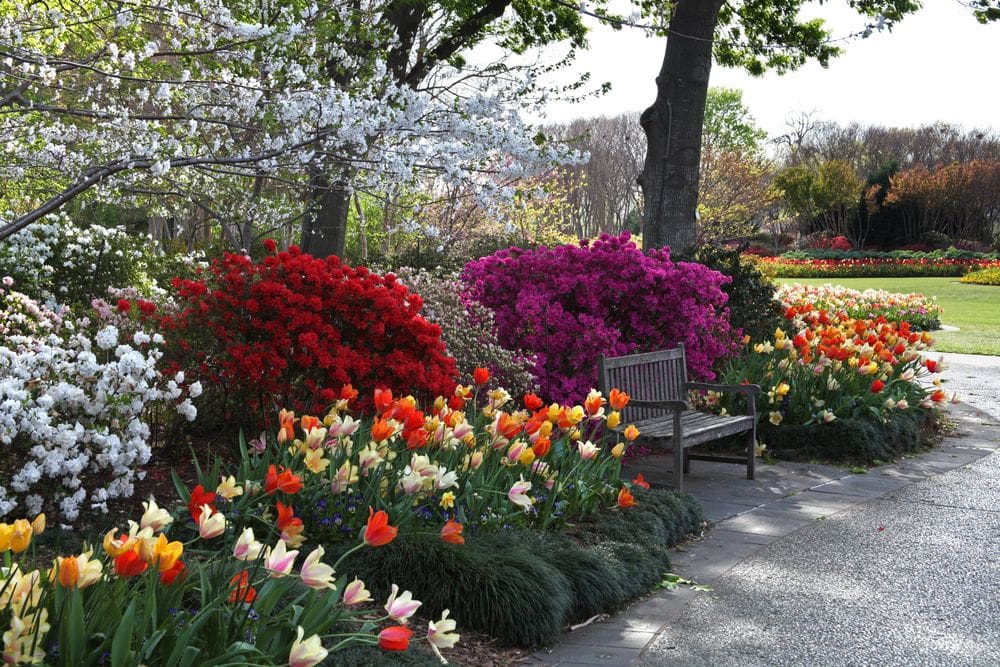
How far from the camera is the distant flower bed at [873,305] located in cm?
1543

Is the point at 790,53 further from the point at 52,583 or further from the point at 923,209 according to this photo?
the point at 923,209

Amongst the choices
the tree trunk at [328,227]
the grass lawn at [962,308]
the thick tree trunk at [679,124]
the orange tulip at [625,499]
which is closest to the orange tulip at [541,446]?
the orange tulip at [625,499]

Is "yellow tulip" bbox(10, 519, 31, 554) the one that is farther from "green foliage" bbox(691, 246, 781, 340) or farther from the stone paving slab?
"green foliage" bbox(691, 246, 781, 340)

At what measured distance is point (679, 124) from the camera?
36.7ft

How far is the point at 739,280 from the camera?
9.99 meters

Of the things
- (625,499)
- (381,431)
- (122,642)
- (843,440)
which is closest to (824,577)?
(625,499)

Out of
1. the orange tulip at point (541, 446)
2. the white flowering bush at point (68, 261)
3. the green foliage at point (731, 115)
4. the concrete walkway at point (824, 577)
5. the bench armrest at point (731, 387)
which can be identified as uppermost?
the green foliage at point (731, 115)

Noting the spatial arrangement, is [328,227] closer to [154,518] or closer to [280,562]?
[154,518]

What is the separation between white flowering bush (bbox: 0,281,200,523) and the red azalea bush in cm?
92

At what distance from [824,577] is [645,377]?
237cm

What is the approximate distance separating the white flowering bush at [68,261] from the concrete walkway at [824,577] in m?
4.90

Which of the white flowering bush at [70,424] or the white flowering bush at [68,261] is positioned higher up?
the white flowering bush at [68,261]

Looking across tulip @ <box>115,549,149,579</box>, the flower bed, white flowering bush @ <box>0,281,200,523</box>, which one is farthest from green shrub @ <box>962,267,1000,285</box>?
tulip @ <box>115,549,149,579</box>

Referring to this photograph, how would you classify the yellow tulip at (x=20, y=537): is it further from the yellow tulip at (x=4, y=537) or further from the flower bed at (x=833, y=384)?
the flower bed at (x=833, y=384)
